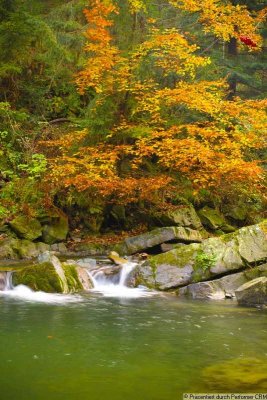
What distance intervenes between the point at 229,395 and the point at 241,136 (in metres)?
10.5

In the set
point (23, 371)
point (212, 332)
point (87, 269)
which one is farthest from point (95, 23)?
point (23, 371)

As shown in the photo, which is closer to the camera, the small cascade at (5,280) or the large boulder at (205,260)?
the small cascade at (5,280)

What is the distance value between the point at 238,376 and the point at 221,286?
218 inches

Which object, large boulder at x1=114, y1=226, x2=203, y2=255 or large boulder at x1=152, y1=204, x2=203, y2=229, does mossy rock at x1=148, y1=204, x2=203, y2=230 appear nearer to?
Result: large boulder at x1=152, y1=204, x2=203, y2=229

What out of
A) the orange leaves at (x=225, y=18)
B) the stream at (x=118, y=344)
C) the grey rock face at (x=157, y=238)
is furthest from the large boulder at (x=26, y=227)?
the orange leaves at (x=225, y=18)

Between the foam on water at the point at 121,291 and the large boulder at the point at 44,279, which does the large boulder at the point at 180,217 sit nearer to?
the foam on water at the point at 121,291

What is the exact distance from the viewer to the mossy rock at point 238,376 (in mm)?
5105

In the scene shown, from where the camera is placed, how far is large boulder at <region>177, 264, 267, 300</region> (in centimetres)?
1073

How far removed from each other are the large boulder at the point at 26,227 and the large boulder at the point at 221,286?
556 cm

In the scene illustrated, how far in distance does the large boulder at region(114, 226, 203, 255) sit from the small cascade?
3698mm

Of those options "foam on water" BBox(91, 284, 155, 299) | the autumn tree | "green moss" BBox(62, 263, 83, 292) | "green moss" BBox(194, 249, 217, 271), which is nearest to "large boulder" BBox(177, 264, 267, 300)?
"green moss" BBox(194, 249, 217, 271)

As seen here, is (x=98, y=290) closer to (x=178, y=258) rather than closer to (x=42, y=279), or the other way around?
(x=42, y=279)

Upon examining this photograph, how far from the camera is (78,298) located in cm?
1013

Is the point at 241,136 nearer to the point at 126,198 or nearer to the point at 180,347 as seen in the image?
the point at 126,198
